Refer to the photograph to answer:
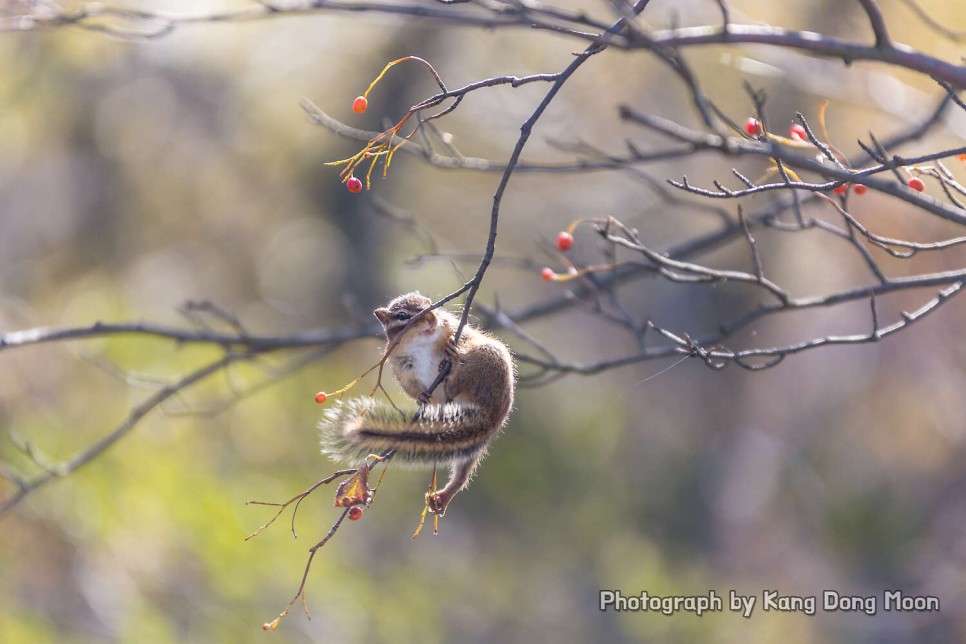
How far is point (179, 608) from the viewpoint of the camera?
257 inches

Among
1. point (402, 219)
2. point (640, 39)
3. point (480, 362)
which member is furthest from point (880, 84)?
point (640, 39)

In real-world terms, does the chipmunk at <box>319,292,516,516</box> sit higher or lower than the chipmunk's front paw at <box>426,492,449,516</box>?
higher

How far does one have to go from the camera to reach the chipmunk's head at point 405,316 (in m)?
2.38

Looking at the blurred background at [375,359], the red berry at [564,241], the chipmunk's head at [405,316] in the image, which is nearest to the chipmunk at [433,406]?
the chipmunk's head at [405,316]

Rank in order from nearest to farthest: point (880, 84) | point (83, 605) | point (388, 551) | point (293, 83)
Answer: point (880, 84)
point (83, 605)
point (388, 551)
point (293, 83)

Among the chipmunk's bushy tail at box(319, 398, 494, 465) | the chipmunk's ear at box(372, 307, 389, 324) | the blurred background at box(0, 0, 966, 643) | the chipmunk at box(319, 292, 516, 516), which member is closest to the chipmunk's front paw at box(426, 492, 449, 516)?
the chipmunk at box(319, 292, 516, 516)

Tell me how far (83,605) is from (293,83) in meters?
5.08

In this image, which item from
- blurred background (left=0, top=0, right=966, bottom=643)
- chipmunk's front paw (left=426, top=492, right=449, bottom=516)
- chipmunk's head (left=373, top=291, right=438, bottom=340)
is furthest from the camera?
blurred background (left=0, top=0, right=966, bottom=643)

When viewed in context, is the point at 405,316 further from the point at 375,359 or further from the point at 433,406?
the point at 375,359

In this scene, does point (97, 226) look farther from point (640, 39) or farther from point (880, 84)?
point (640, 39)

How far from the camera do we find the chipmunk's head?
2.38 metres

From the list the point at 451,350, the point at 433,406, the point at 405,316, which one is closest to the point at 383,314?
the point at 405,316

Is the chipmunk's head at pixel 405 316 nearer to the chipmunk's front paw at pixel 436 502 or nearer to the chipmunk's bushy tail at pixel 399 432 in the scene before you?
the chipmunk's bushy tail at pixel 399 432

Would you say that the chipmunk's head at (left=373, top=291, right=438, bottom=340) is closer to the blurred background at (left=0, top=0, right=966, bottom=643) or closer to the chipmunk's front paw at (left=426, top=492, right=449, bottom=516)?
the chipmunk's front paw at (left=426, top=492, right=449, bottom=516)
